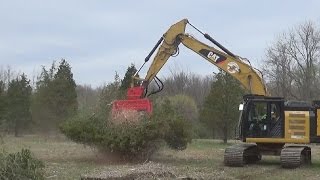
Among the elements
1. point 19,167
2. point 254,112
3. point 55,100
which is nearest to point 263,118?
point 254,112

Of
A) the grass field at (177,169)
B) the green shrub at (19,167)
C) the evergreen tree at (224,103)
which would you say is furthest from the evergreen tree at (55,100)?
the green shrub at (19,167)

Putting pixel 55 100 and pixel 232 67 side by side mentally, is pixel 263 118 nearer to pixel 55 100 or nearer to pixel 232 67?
pixel 232 67

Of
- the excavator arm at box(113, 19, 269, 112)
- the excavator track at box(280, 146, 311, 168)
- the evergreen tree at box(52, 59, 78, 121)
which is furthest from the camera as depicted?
the evergreen tree at box(52, 59, 78, 121)

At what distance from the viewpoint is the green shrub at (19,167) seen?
326 inches

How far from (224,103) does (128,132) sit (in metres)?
20.6

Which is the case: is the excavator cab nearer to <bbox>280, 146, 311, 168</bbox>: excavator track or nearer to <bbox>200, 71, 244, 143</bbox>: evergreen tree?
<bbox>280, 146, 311, 168</bbox>: excavator track

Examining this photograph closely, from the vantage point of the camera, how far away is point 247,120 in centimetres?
1888

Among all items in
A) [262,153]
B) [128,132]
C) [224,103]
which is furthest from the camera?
[224,103]

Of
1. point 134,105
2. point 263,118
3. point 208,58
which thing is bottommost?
point 263,118

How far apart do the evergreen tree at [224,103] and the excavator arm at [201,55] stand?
1731 cm

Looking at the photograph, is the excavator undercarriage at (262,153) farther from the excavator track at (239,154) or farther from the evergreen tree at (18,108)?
the evergreen tree at (18,108)

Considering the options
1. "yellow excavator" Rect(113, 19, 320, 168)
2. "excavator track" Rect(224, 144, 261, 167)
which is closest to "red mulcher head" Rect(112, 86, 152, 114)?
"yellow excavator" Rect(113, 19, 320, 168)

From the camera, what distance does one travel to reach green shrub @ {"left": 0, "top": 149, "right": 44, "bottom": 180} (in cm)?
827

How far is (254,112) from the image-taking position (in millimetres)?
19016
